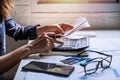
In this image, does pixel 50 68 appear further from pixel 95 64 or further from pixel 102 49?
pixel 102 49

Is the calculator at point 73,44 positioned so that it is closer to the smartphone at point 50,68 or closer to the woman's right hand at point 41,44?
the woman's right hand at point 41,44

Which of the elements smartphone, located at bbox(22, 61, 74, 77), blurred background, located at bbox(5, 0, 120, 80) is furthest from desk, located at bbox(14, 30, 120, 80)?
blurred background, located at bbox(5, 0, 120, 80)

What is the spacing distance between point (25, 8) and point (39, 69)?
2.95ft

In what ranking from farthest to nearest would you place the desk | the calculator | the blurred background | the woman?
the blurred background
the calculator
the woman
the desk

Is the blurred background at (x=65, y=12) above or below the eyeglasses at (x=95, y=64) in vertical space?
above

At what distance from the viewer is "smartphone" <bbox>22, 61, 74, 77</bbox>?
841 millimetres

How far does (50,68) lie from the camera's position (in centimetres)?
88

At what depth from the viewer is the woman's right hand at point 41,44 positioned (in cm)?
104

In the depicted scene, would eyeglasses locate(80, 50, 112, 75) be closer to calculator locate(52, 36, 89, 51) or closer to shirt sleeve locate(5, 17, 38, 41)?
calculator locate(52, 36, 89, 51)

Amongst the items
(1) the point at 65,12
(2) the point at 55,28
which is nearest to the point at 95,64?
(2) the point at 55,28

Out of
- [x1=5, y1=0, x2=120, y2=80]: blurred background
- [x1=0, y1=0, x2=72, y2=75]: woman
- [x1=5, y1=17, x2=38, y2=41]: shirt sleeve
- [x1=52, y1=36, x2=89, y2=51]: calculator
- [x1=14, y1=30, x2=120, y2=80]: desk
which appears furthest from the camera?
[x1=5, y1=0, x2=120, y2=80]: blurred background

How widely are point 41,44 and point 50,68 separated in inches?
7.7

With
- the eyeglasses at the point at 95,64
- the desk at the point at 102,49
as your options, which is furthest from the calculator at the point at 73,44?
the eyeglasses at the point at 95,64

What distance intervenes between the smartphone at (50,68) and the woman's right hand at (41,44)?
118 millimetres
